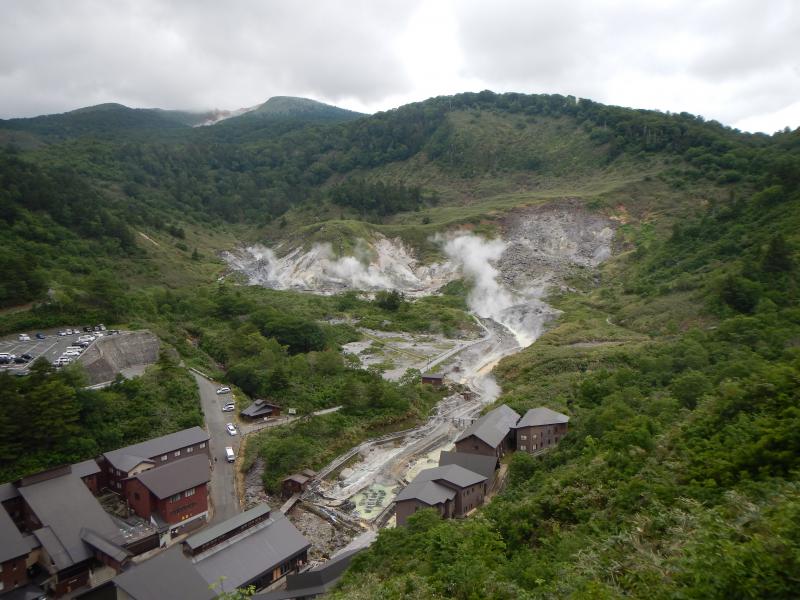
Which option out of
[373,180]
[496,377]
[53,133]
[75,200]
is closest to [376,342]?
[496,377]

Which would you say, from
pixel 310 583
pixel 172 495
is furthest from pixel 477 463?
pixel 172 495

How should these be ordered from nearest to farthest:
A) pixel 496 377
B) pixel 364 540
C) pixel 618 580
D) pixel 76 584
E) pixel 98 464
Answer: pixel 618 580, pixel 76 584, pixel 364 540, pixel 98 464, pixel 496 377

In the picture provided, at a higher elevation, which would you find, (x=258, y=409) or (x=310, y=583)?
(x=258, y=409)

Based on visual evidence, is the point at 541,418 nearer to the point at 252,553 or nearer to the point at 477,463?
the point at 477,463

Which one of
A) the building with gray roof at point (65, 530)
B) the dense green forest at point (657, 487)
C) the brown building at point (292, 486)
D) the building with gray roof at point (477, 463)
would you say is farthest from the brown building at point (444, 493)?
the building with gray roof at point (65, 530)

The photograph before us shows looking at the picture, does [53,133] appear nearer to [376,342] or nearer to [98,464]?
[376,342]

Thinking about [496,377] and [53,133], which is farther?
[53,133]

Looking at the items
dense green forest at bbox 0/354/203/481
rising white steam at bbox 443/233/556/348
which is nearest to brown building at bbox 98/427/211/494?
dense green forest at bbox 0/354/203/481

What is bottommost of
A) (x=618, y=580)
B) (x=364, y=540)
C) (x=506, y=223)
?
(x=364, y=540)

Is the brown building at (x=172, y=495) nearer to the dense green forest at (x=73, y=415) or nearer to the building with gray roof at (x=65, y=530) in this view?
the building with gray roof at (x=65, y=530)
